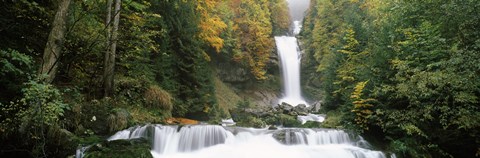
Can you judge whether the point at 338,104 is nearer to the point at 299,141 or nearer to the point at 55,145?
the point at 299,141

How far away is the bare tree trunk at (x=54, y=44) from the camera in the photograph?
552 cm

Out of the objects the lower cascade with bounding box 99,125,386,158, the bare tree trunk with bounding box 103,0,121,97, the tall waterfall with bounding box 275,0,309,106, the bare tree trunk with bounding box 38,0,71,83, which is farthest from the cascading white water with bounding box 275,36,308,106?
the bare tree trunk with bounding box 38,0,71,83

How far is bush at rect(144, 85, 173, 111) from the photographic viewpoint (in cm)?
1048

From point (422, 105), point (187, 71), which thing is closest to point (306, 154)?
point (422, 105)

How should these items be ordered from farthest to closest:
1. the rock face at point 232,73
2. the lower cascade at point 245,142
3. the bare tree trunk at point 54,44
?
the rock face at point 232,73
the lower cascade at point 245,142
the bare tree trunk at point 54,44

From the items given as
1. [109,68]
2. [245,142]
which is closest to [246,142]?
[245,142]

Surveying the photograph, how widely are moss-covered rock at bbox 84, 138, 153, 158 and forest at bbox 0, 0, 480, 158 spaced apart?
0.46m

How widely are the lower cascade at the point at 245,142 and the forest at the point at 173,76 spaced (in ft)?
2.39

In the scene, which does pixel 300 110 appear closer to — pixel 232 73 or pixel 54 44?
pixel 232 73

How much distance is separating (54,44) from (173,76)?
7997 mm

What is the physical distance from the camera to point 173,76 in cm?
1359

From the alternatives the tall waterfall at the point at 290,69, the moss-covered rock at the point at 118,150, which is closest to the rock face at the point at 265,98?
the tall waterfall at the point at 290,69

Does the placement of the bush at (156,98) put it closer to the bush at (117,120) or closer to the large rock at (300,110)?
the bush at (117,120)

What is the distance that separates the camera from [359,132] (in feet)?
33.7
